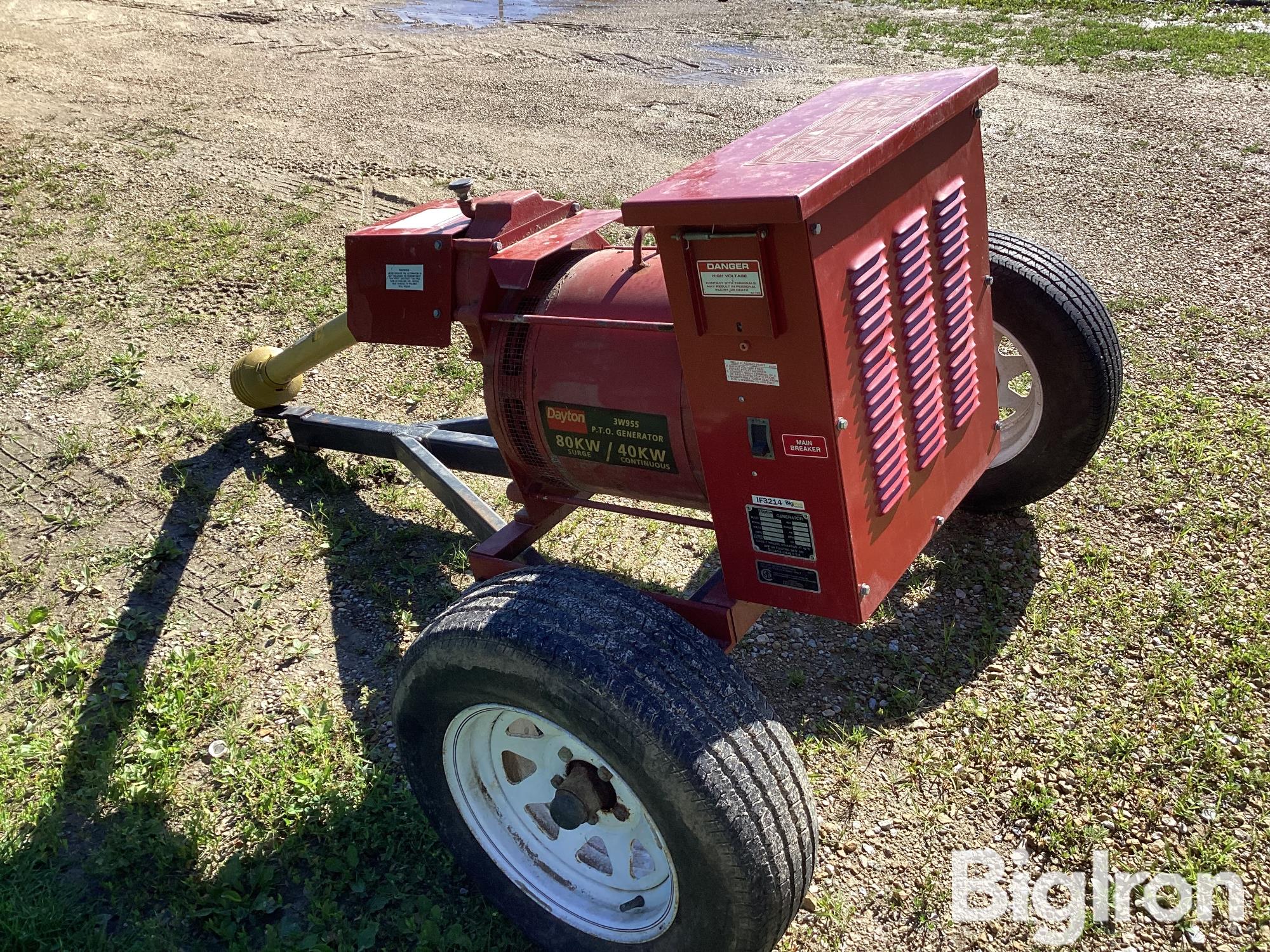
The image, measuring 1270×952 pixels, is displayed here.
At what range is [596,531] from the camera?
12.7 ft

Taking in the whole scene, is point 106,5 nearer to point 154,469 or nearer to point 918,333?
point 154,469

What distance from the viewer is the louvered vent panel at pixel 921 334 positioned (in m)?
2.25

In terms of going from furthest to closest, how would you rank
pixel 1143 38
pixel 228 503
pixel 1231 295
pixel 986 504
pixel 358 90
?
pixel 1143 38, pixel 358 90, pixel 1231 295, pixel 228 503, pixel 986 504

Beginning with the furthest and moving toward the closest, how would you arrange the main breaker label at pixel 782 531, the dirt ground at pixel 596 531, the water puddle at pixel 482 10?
the water puddle at pixel 482 10, the dirt ground at pixel 596 531, the main breaker label at pixel 782 531

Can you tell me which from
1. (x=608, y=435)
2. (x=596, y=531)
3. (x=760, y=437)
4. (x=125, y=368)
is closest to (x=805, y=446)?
(x=760, y=437)

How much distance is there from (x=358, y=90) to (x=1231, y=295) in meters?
6.94

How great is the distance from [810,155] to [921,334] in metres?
0.57

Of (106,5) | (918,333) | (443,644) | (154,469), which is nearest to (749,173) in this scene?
(918,333)

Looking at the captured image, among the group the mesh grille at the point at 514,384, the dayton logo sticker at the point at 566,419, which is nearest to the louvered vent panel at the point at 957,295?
the dayton logo sticker at the point at 566,419

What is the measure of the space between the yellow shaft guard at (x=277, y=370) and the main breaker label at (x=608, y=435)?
1187 mm

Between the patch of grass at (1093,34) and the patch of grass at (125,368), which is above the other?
the patch of grass at (1093,34)

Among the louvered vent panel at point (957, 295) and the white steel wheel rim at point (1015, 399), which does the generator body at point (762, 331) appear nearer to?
the louvered vent panel at point (957, 295)

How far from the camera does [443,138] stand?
25.0 feet

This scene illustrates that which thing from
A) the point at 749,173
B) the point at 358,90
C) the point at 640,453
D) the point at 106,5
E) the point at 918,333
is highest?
the point at 106,5
